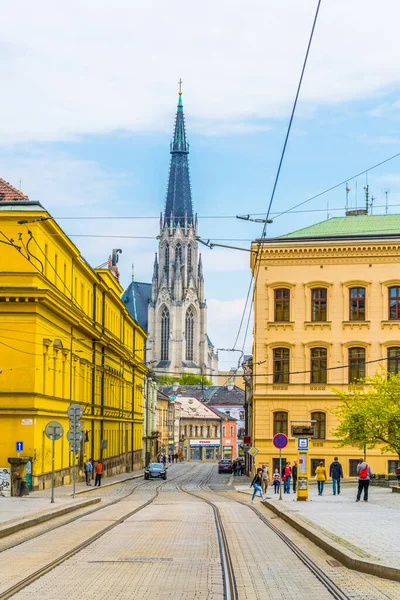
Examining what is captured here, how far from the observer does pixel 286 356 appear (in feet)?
184

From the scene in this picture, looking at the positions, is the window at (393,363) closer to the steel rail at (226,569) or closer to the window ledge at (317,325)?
the window ledge at (317,325)

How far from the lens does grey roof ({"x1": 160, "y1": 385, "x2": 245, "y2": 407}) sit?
164 metres

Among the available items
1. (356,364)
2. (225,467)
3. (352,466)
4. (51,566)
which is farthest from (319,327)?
(51,566)

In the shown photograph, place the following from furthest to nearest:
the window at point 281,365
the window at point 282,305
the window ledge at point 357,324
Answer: the window at point 282,305, the window at point 281,365, the window ledge at point 357,324

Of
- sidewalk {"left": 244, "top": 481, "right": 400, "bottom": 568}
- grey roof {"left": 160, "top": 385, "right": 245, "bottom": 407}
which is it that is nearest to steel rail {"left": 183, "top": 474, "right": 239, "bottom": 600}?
sidewalk {"left": 244, "top": 481, "right": 400, "bottom": 568}

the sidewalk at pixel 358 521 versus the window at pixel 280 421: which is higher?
the window at pixel 280 421

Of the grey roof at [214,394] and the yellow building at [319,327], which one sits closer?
the yellow building at [319,327]

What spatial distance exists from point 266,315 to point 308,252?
13.5 ft

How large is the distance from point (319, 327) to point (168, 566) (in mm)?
42034

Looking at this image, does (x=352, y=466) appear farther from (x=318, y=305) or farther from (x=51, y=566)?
(x=51, y=566)

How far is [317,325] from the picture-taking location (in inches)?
2197

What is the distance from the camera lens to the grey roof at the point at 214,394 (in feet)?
539

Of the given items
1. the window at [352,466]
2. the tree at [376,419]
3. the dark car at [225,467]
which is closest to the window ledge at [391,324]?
the tree at [376,419]

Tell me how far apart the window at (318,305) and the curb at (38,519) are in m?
25.8
